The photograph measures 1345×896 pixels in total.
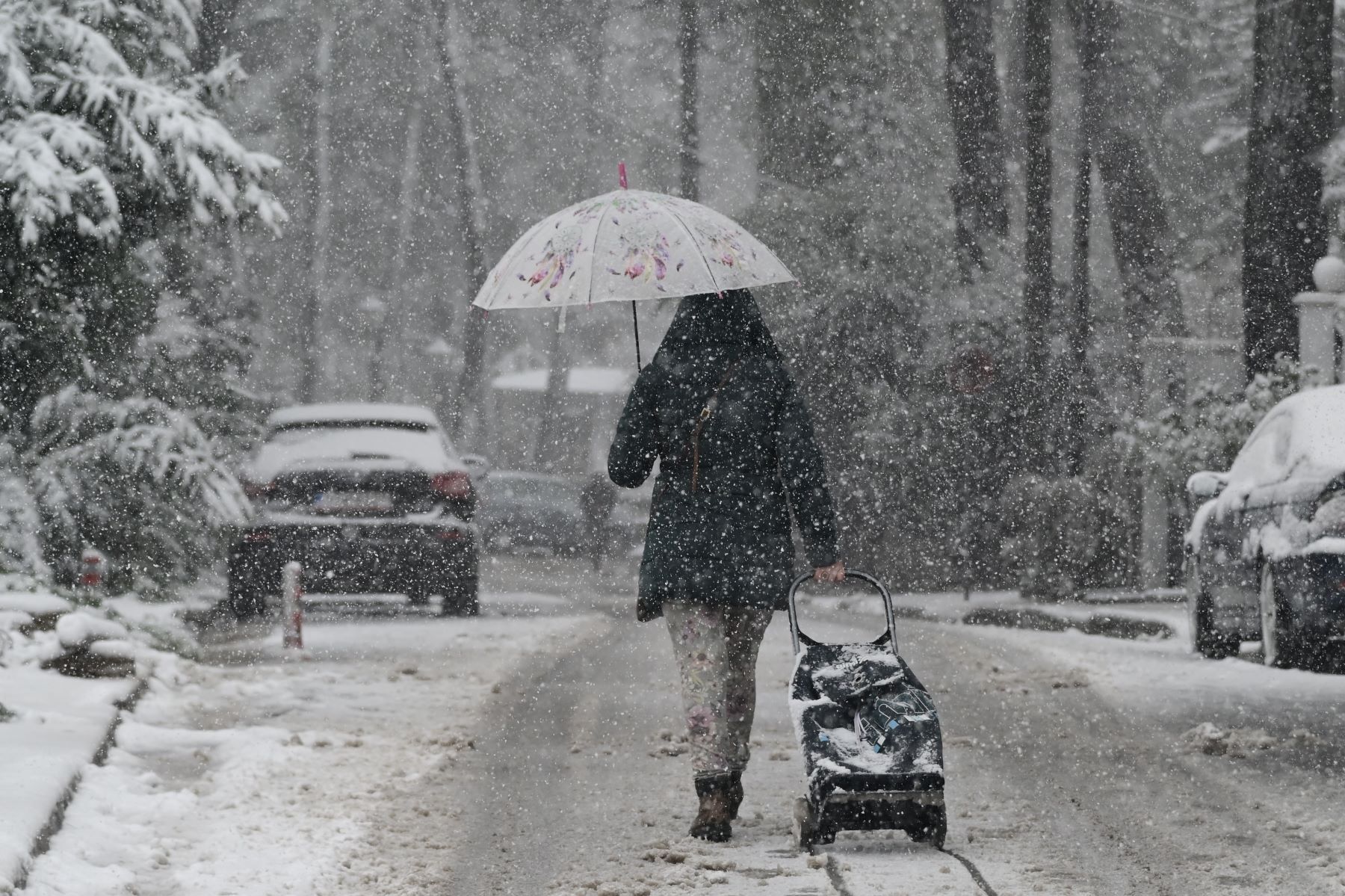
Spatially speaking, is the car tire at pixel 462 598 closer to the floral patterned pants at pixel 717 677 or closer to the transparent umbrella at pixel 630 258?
the transparent umbrella at pixel 630 258

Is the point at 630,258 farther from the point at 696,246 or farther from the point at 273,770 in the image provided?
the point at 273,770

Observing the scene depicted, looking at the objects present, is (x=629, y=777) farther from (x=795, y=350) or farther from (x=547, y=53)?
(x=547, y=53)

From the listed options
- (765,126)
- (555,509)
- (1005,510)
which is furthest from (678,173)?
(1005,510)

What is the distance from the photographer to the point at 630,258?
22.4 feet

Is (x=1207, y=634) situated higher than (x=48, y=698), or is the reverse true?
(x=48, y=698)

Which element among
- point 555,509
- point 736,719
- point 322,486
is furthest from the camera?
point 555,509

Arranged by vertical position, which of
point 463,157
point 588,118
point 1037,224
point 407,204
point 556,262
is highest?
point 588,118

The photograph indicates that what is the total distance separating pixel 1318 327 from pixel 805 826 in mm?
14398

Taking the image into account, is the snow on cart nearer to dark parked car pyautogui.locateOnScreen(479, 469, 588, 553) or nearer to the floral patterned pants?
the floral patterned pants

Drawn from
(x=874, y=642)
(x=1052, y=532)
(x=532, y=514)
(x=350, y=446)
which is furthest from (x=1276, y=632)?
(x=532, y=514)

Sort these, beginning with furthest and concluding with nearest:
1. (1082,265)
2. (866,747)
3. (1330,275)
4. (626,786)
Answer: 1. (1082,265)
2. (1330,275)
3. (626,786)
4. (866,747)

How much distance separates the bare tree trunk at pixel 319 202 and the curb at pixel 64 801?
33.6m

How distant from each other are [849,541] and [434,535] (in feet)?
28.3

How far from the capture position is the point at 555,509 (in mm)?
33000
